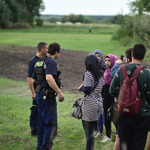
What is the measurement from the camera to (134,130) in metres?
3.38

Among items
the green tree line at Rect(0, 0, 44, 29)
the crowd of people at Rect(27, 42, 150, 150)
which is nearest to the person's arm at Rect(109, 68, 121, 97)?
the crowd of people at Rect(27, 42, 150, 150)

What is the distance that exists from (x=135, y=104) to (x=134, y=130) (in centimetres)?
42

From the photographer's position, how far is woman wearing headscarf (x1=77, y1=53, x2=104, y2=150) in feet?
13.5

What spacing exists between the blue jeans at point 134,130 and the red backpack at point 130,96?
135mm

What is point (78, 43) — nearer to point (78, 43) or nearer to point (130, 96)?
point (78, 43)

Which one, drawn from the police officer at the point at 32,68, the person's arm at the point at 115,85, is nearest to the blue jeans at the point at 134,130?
the person's arm at the point at 115,85

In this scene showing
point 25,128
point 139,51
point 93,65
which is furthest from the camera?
point 25,128

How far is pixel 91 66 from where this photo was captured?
13.5 ft

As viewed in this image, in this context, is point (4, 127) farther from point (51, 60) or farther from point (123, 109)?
point (123, 109)

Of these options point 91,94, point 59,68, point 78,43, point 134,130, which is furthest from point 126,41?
point 134,130

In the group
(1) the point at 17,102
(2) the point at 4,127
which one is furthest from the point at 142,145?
(1) the point at 17,102

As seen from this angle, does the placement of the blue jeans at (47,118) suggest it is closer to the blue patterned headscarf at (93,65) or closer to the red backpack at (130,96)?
the blue patterned headscarf at (93,65)

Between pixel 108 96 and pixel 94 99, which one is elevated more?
pixel 94 99

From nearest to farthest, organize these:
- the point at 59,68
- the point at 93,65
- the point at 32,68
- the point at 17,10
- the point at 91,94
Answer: the point at 93,65 < the point at 91,94 < the point at 32,68 < the point at 59,68 < the point at 17,10
